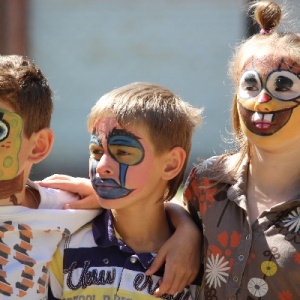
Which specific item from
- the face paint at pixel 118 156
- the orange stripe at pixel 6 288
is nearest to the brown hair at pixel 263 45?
the face paint at pixel 118 156

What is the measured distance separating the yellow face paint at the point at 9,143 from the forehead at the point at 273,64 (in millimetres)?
922

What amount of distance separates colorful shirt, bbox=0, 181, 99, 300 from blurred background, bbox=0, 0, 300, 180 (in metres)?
8.76

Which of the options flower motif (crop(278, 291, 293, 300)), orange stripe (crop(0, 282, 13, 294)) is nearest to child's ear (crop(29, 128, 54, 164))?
orange stripe (crop(0, 282, 13, 294))

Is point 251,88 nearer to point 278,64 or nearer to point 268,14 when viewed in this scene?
point 278,64

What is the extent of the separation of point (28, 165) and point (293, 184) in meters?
1.01

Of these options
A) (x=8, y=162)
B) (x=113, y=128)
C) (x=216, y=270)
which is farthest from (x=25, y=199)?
(x=216, y=270)

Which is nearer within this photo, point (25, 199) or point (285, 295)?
point (285, 295)

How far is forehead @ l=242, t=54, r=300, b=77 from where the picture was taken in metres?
3.10

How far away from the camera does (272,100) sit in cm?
308

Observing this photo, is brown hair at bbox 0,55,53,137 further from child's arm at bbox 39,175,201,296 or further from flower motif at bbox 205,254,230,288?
flower motif at bbox 205,254,230,288

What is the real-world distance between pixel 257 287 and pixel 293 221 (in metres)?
0.27

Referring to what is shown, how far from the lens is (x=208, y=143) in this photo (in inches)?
458

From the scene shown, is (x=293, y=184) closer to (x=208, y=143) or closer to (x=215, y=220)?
(x=215, y=220)

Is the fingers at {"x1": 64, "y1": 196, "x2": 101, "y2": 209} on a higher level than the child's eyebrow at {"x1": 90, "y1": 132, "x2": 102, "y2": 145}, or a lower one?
lower
